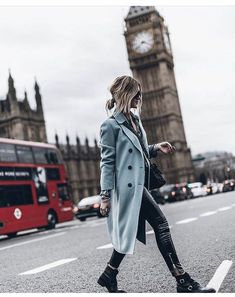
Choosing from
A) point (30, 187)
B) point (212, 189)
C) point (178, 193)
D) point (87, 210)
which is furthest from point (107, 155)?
point (212, 189)

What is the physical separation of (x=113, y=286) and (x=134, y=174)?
832 millimetres

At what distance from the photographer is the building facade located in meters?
74.2

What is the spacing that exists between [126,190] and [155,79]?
97.2m

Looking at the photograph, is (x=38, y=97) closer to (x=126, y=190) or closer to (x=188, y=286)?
(x=126, y=190)

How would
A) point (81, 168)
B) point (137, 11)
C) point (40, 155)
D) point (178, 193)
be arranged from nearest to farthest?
1. point (40, 155)
2. point (178, 193)
3. point (81, 168)
4. point (137, 11)

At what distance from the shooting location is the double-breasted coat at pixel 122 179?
4.08 meters

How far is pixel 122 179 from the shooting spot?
4176 millimetres

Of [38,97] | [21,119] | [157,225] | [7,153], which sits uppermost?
[38,97]

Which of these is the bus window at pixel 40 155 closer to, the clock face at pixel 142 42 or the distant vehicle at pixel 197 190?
the distant vehicle at pixel 197 190

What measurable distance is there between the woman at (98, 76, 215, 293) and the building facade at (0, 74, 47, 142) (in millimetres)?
69069

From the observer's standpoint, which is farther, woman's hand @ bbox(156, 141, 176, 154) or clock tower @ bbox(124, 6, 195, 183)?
clock tower @ bbox(124, 6, 195, 183)

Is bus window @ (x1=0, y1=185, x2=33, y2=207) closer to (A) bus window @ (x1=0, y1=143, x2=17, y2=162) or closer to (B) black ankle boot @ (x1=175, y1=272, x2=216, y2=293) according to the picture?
(A) bus window @ (x1=0, y1=143, x2=17, y2=162)

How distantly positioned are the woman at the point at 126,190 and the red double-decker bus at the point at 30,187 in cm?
1417

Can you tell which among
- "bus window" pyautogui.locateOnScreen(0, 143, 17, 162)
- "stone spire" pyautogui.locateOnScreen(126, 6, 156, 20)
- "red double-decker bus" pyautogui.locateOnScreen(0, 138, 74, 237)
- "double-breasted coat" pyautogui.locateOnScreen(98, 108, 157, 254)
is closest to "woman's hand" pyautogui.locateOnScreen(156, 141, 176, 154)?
"double-breasted coat" pyautogui.locateOnScreen(98, 108, 157, 254)
